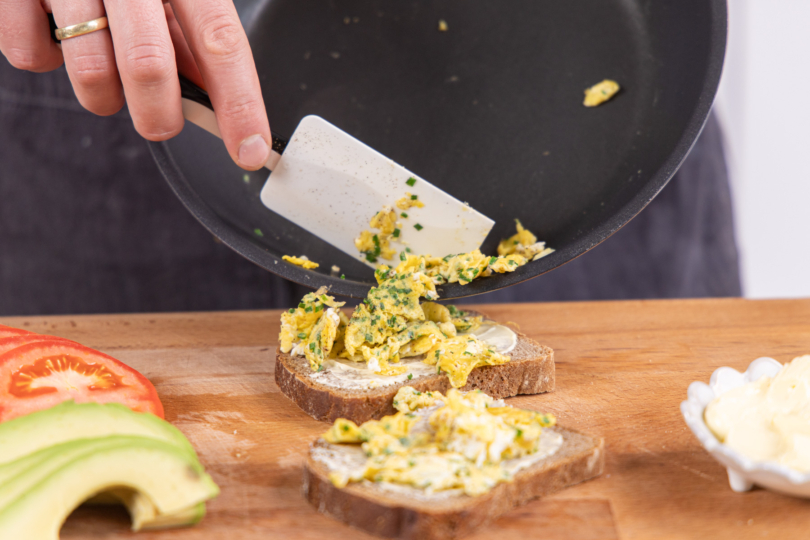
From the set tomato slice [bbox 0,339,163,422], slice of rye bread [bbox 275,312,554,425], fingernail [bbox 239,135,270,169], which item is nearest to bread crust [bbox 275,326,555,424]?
slice of rye bread [bbox 275,312,554,425]

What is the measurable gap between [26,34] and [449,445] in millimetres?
1795

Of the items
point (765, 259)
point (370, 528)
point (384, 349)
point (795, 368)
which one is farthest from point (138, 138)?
point (765, 259)

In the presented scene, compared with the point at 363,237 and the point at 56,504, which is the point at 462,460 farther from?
the point at 363,237

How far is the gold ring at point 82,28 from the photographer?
1.85 meters

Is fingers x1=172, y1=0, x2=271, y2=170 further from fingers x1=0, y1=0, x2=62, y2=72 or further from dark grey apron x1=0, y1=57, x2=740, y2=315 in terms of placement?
dark grey apron x1=0, y1=57, x2=740, y2=315

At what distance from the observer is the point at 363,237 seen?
2.25 m

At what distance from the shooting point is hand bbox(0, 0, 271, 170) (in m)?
1.80

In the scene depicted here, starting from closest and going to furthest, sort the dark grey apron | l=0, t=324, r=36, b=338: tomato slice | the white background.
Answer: l=0, t=324, r=36, b=338: tomato slice < the dark grey apron < the white background

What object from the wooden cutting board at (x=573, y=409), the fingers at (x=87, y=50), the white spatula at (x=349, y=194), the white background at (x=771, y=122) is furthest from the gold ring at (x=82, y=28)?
the white background at (x=771, y=122)

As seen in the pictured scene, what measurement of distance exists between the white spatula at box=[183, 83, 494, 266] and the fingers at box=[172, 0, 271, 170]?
0.15 meters

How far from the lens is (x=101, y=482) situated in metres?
1.32

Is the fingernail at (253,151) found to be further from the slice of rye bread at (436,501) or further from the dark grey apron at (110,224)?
the dark grey apron at (110,224)

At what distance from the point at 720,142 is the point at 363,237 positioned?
2.36 m

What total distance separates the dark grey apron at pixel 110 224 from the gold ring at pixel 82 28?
1290 mm
